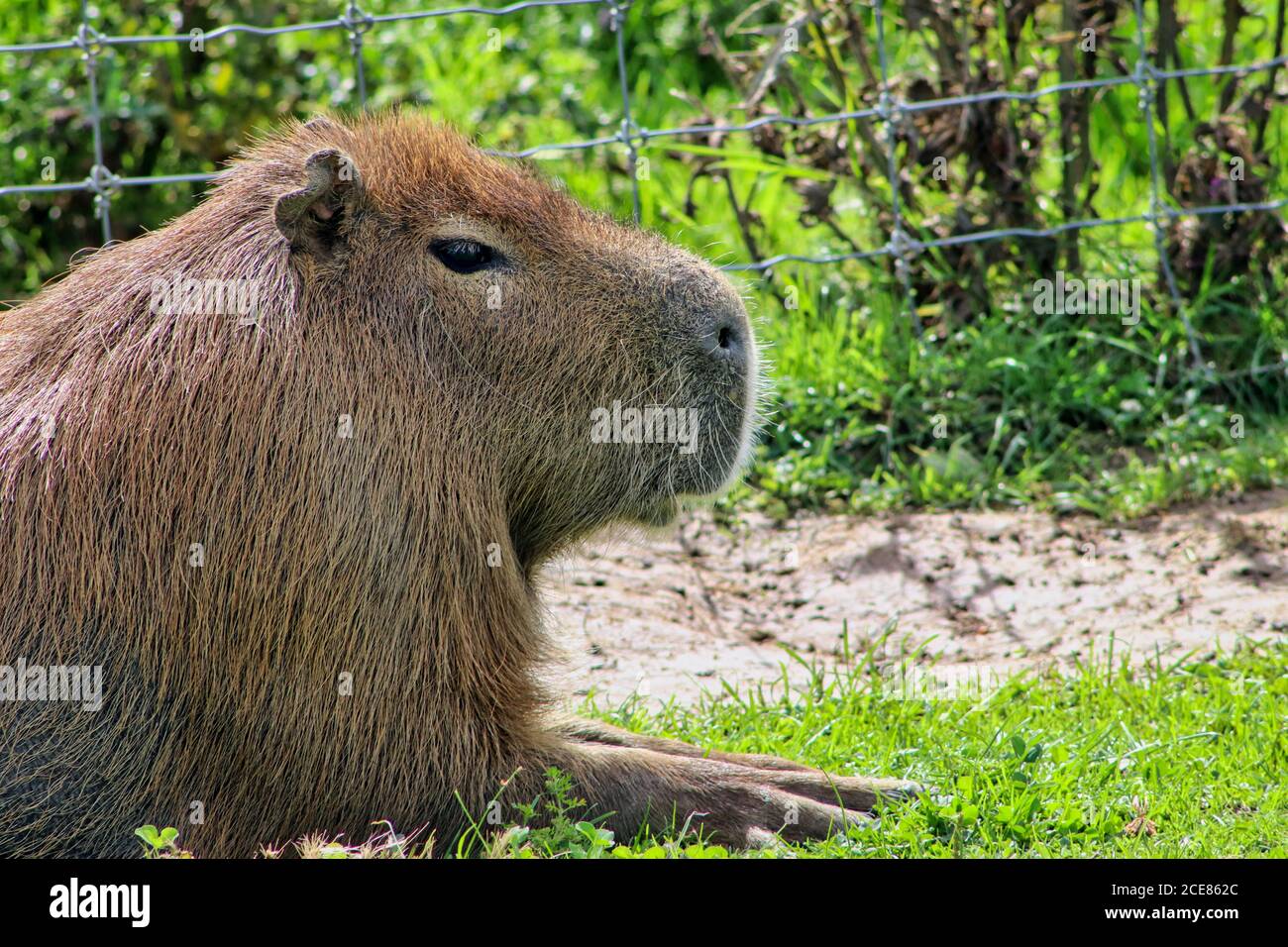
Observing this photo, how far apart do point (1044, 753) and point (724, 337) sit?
118 centimetres

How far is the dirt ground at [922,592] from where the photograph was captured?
4.39 meters

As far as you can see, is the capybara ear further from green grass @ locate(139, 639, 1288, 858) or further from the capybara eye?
green grass @ locate(139, 639, 1288, 858)

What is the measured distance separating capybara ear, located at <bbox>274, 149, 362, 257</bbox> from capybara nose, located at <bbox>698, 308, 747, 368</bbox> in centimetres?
80

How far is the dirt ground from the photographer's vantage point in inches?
173

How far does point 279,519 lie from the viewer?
10.3 ft

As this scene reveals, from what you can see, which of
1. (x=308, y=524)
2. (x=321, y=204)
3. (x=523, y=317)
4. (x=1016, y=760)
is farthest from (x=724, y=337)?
(x=1016, y=760)

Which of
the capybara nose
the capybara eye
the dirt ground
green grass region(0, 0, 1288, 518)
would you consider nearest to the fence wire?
green grass region(0, 0, 1288, 518)

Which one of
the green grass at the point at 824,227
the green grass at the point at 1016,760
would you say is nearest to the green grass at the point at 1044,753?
the green grass at the point at 1016,760

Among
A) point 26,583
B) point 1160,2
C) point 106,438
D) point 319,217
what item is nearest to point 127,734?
point 26,583

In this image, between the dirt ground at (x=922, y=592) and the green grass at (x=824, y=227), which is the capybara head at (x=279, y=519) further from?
the green grass at (x=824, y=227)

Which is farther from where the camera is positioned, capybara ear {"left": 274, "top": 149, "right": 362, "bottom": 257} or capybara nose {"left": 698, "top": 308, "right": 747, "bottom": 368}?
capybara nose {"left": 698, "top": 308, "right": 747, "bottom": 368}

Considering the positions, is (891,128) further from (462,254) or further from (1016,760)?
(1016,760)

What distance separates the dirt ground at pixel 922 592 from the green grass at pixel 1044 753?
0.56ft

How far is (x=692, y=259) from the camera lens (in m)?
3.67
